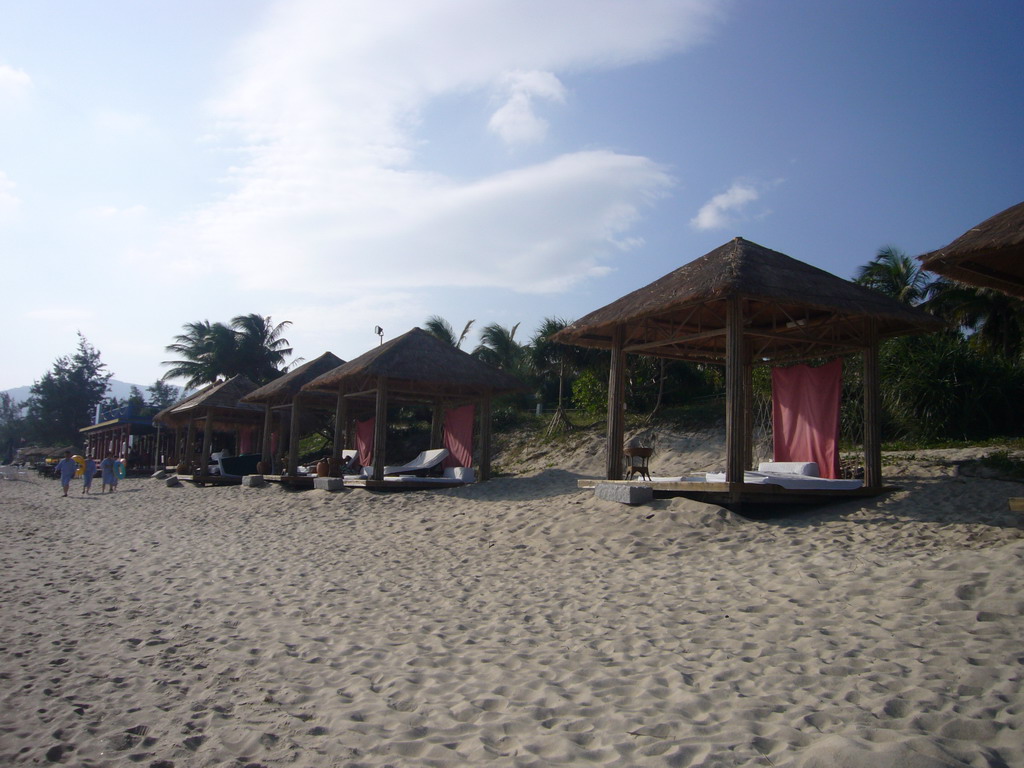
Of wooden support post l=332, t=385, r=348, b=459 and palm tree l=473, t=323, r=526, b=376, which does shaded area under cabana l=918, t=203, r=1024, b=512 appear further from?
palm tree l=473, t=323, r=526, b=376

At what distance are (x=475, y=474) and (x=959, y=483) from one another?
8.88 m

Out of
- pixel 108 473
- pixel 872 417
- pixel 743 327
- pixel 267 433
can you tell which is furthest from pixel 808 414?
pixel 108 473

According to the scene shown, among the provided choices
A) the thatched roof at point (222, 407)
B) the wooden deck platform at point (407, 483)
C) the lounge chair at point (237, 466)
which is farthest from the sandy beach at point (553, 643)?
the thatched roof at point (222, 407)

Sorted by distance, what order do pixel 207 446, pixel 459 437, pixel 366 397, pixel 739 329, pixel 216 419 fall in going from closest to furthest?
pixel 739 329 → pixel 459 437 → pixel 366 397 → pixel 207 446 → pixel 216 419

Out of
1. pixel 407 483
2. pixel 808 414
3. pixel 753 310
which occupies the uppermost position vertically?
pixel 753 310

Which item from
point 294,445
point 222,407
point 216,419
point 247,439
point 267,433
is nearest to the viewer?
point 294,445

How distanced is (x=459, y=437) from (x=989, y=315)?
595 inches

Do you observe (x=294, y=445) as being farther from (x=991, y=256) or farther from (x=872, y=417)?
(x=991, y=256)

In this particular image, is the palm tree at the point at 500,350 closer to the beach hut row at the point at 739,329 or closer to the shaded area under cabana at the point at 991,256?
the beach hut row at the point at 739,329

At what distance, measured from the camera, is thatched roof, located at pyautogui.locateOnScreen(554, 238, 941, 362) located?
27.1 feet

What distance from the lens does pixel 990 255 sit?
6.57 meters

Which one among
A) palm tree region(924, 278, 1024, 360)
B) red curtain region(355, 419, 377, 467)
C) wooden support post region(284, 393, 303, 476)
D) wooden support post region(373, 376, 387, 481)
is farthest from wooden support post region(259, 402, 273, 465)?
palm tree region(924, 278, 1024, 360)

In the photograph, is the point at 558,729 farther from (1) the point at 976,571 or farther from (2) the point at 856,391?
(2) the point at 856,391

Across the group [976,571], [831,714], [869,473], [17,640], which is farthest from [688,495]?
[17,640]
